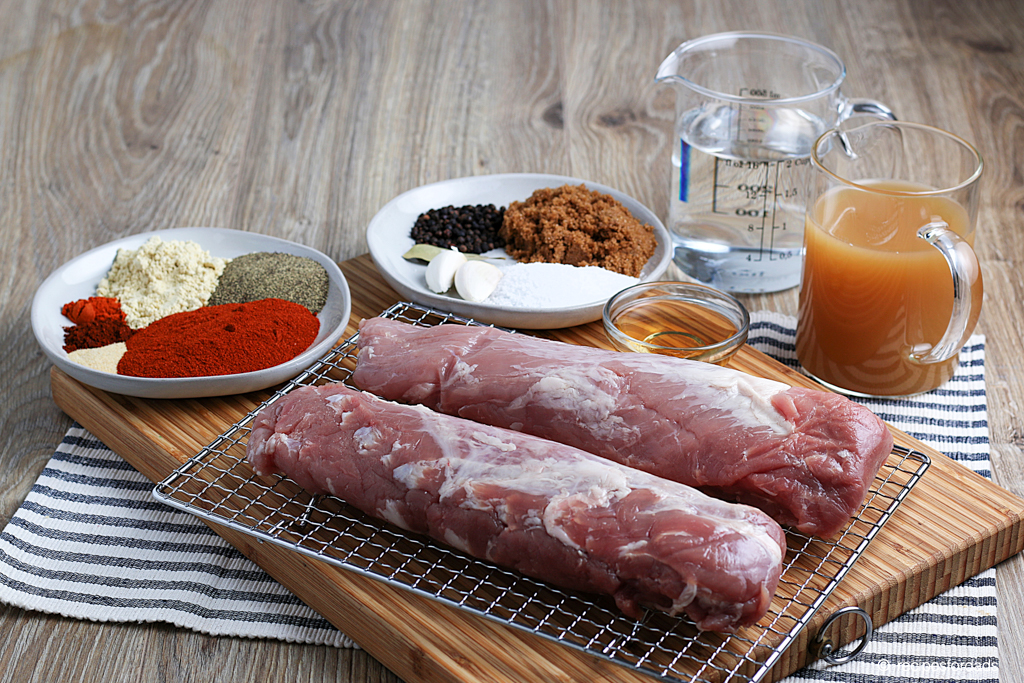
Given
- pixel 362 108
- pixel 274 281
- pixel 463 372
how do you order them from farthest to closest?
pixel 362 108 → pixel 274 281 → pixel 463 372

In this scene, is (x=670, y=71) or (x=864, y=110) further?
(x=670, y=71)

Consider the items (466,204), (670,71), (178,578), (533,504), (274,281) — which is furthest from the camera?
(466,204)

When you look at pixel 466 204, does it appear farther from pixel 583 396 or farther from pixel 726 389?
pixel 726 389

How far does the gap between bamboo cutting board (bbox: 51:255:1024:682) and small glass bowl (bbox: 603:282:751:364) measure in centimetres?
48

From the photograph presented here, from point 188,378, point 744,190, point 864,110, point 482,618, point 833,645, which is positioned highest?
point 864,110

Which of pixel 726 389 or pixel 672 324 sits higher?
pixel 726 389

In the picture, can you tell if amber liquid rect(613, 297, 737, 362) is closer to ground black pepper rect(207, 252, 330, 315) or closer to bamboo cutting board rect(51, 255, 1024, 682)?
bamboo cutting board rect(51, 255, 1024, 682)

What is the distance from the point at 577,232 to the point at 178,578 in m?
1.21

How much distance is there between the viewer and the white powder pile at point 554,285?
2197 mm

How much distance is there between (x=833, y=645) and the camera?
1.60 meters

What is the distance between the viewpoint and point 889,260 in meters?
1.90

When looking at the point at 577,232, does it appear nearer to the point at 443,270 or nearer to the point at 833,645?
the point at 443,270

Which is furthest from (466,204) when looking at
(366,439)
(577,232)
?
(366,439)

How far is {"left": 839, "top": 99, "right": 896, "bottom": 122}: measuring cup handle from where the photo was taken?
2.20 m
